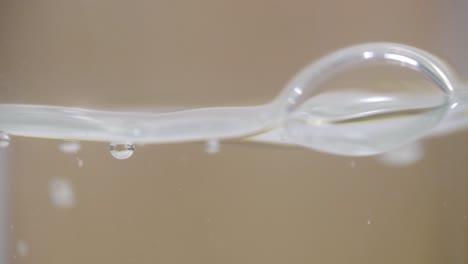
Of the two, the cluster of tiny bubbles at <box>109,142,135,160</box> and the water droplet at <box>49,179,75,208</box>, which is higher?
the cluster of tiny bubbles at <box>109,142,135,160</box>

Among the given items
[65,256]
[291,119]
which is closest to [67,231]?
[65,256]

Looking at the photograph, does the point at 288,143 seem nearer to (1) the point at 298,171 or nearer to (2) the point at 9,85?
(1) the point at 298,171

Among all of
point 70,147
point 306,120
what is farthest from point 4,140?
point 306,120

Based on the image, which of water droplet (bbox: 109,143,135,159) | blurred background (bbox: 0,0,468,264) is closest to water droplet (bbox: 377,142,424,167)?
blurred background (bbox: 0,0,468,264)

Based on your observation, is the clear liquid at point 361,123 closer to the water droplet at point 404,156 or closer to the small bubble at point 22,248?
Result: the water droplet at point 404,156

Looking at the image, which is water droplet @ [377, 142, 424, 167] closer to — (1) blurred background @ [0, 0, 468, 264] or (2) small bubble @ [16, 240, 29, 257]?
(1) blurred background @ [0, 0, 468, 264]

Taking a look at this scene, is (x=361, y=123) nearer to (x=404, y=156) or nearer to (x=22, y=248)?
(x=404, y=156)
